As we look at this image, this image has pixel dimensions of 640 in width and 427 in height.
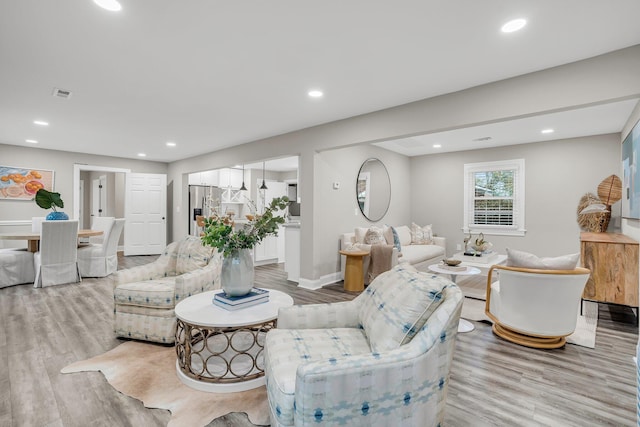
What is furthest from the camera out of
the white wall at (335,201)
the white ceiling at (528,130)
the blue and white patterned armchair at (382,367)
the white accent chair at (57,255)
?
the white wall at (335,201)

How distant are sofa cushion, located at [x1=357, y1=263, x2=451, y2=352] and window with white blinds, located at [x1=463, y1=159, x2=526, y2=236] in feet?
17.8

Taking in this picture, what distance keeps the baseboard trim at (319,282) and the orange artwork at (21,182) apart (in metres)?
5.68

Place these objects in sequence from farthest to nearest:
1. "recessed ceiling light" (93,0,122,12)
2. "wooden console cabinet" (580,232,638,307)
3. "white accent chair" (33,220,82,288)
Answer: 1. "white accent chair" (33,220,82,288)
2. "wooden console cabinet" (580,232,638,307)
3. "recessed ceiling light" (93,0,122,12)

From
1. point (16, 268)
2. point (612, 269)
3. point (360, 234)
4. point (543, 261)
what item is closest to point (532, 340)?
point (543, 261)

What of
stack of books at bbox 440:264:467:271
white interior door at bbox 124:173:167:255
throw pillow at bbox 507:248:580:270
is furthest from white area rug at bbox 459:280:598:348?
white interior door at bbox 124:173:167:255

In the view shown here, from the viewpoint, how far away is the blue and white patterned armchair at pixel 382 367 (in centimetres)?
121

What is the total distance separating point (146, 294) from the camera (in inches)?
104

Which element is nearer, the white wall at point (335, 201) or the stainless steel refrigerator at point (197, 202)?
the white wall at point (335, 201)

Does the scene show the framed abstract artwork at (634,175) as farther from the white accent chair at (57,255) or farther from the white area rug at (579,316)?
the white accent chair at (57,255)

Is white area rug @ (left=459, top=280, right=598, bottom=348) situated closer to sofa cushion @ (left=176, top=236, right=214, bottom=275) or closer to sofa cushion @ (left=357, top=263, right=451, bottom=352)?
sofa cushion @ (left=357, top=263, right=451, bottom=352)

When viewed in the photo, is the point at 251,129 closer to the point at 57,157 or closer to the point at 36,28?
the point at 36,28

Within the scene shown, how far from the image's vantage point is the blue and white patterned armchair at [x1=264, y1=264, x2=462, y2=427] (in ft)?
3.99

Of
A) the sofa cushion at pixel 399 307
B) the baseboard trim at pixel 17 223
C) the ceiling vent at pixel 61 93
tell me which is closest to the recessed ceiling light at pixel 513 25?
the sofa cushion at pixel 399 307

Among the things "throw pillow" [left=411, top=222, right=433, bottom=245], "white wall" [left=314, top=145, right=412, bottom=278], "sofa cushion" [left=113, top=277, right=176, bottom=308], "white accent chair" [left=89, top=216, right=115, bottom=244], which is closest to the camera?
"sofa cushion" [left=113, top=277, right=176, bottom=308]
